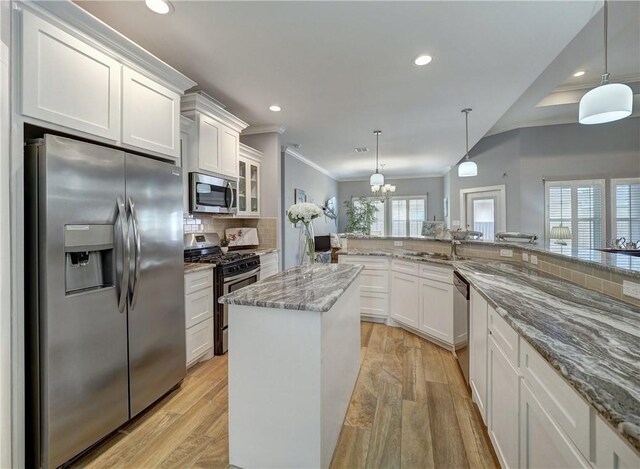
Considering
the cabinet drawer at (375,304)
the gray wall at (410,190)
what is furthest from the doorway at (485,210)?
the cabinet drawer at (375,304)

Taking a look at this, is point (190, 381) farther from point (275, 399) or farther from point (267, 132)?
point (267, 132)

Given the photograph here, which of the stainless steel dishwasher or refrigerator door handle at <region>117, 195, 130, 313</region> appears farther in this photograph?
the stainless steel dishwasher

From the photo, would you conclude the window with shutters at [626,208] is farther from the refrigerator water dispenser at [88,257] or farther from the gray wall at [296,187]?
the refrigerator water dispenser at [88,257]

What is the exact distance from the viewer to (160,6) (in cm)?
179

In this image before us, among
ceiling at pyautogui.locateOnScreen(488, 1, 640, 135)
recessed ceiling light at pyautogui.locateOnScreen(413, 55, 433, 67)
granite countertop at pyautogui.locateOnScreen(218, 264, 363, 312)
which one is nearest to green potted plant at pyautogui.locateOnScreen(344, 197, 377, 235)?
ceiling at pyautogui.locateOnScreen(488, 1, 640, 135)

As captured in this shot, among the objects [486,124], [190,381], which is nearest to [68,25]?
[190,381]

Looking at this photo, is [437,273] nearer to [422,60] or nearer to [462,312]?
[462,312]

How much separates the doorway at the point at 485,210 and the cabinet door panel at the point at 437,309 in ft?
10.4

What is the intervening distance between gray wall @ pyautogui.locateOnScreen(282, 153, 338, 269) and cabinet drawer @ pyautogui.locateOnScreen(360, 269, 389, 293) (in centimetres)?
174

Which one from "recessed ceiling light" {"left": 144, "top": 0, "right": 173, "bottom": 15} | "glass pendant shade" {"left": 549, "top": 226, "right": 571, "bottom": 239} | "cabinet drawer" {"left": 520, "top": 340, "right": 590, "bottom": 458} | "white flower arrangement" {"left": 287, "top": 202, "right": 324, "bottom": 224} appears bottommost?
"cabinet drawer" {"left": 520, "top": 340, "right": 590, "bottom": 458}

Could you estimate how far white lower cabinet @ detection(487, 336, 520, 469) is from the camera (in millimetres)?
1210

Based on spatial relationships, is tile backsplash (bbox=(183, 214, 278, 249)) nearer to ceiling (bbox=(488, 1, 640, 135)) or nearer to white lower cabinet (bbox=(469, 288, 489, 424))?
white lower cabinet (bbox=(469, 288, 489, 424))

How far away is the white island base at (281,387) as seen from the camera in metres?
1.31

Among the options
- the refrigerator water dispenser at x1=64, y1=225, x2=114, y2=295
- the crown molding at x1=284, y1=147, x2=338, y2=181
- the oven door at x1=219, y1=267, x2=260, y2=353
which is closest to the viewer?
the refrigerator water dispenser at x1=64, y1=225, x2=114, y2=295
